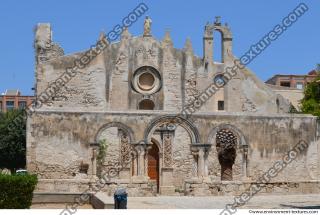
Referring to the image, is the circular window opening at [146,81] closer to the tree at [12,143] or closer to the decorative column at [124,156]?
the decorative column at [124,156]

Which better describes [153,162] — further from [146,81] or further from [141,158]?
[141,158]

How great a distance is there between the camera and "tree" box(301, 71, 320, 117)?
41.2 metres

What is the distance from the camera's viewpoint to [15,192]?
60.0 ft

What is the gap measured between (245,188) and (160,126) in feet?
18.0

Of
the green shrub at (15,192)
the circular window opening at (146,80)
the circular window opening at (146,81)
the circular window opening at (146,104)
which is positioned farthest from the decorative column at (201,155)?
the green shrub at (15,192)

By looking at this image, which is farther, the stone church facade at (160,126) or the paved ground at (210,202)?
the stone church facade at (160,126)

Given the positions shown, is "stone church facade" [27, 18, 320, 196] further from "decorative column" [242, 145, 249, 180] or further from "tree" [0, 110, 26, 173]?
"tree" [0, 110, 26, 173]

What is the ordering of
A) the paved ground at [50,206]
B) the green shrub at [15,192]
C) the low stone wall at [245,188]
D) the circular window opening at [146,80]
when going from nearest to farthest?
1. the green shrub at [15,192]
2. the paved ground at [50,206]
3. the low stone wall at [245,188]
4. the circular window opening at [146,80]

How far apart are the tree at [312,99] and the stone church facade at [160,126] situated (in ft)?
10.6

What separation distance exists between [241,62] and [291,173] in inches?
370

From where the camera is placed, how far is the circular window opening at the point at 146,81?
3734cm

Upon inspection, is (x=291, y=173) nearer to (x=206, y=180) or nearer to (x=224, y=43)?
(x=206, y=180)

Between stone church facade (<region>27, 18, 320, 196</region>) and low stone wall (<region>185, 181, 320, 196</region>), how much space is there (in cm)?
5

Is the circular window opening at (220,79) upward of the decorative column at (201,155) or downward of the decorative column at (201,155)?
upward
